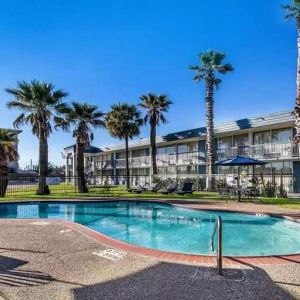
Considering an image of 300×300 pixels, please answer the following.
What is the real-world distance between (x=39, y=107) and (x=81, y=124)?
13.8 ft

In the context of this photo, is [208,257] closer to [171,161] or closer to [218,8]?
[218,8]

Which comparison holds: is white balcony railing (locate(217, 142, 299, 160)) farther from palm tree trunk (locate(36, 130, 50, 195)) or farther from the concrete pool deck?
the concrete pool deck

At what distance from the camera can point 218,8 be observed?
14.7 metres

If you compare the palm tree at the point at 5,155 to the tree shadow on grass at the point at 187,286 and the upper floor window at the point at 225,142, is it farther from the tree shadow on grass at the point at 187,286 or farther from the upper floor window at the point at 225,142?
the tree shadow on grass at the point at 187,286

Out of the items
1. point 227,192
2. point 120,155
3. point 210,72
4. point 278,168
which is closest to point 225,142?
point 278,168

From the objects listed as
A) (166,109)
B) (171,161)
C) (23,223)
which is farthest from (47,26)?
(171,161)

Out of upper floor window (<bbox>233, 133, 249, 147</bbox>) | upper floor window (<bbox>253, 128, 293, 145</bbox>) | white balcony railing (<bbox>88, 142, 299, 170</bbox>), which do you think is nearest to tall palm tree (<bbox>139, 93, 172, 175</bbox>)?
white balcony railing (<bbox>88, 142, 299, 170</bbox>)

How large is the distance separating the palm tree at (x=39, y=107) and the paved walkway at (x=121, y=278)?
61.7 ft

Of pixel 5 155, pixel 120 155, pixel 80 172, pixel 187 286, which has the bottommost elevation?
pixel 187 286

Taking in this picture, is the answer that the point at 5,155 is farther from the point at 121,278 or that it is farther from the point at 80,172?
the point at 121,278

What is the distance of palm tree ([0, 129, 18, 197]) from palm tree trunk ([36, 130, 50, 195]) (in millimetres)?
1966

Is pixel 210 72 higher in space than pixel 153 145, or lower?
higher

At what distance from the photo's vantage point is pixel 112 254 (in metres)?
7.17

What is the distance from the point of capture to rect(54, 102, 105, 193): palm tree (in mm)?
27906
